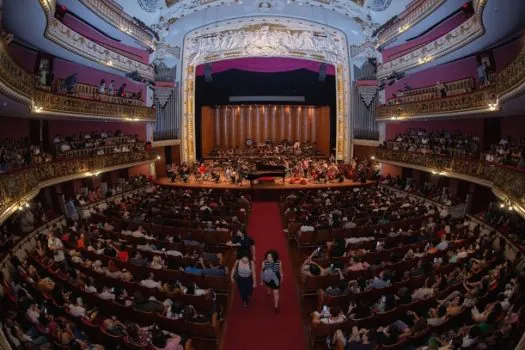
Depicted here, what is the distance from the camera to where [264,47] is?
90.8 ft

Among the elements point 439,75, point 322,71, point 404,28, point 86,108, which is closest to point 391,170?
point 439,75

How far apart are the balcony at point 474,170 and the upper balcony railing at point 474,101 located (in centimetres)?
211

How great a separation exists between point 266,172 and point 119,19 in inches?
478

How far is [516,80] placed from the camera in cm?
1006

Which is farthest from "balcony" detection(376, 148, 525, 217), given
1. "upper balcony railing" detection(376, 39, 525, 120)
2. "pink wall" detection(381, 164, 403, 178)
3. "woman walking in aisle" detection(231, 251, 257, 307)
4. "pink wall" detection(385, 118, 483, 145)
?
"woman walking in aisle" detection(231, 251, 257, 307)

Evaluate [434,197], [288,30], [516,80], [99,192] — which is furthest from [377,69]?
[99,192]

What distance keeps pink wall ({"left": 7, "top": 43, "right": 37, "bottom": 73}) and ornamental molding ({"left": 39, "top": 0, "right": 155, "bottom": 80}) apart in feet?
4.88

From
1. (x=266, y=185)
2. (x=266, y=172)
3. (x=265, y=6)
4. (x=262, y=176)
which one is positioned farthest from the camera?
(x=265, y=6)

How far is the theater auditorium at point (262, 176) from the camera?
7.82 metres

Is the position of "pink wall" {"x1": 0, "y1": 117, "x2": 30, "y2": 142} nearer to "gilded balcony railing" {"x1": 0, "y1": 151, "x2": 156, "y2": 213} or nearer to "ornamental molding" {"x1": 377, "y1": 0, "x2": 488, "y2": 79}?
"gilded balcony railing" {"x1": 0, "y1": 151, "x2": 156, "y2": 213}

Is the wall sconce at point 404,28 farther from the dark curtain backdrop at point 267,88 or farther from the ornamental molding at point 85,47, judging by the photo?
the ornamental molding at point 85,47

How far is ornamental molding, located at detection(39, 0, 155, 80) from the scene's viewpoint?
536 inches

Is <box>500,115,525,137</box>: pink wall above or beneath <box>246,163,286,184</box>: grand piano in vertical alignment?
above

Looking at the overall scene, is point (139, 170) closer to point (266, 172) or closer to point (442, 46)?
point (266, 172)
